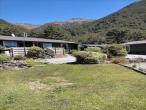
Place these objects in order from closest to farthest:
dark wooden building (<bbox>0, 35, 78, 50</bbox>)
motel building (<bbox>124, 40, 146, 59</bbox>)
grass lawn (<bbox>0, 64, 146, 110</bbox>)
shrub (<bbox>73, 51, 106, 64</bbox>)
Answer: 1. grass lawn (<bbox>0, 64, 146, 110</bbox>)
2. shrub (<bbox>73, 51, 106, 64</bbox>)
3. dark wooden building (<bbox>0, 35, 78, 50</bbox>)
4. motel building (<bbox>124, 40, 146, 59</bbox>)

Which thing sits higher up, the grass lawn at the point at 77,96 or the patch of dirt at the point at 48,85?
the grass lawn at the point at 77,96

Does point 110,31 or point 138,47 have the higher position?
point 110,31

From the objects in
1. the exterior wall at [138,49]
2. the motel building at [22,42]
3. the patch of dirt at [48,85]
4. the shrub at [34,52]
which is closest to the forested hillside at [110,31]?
the exterior wall at [138,49]

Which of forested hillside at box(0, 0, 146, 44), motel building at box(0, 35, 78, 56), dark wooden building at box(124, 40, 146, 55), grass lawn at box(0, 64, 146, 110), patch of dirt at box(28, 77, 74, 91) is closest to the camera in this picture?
grass lawn at box(0, 64, 146, 110)

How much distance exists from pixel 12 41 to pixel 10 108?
1160 inches

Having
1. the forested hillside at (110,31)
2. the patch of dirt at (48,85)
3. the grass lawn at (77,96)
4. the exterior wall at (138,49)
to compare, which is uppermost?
the forested hillside at (110,31)

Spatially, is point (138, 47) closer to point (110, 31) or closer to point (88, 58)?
point (88, 58)

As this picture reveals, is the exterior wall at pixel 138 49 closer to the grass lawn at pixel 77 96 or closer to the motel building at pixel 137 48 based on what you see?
the motel building at pixel 137 48

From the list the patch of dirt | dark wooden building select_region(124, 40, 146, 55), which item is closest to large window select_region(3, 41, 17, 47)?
the patch of dirt

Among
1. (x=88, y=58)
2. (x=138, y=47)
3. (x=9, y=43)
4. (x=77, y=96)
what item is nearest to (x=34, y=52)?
(x=9, y=43)

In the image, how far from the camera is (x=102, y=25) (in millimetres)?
176250

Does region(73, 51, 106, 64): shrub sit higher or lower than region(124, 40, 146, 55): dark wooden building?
higher

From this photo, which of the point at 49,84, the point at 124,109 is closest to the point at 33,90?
the point at 49,84

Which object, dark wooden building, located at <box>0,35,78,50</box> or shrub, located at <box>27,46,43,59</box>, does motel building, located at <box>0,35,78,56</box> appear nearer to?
dark wooden building, located at <box>0,35,78,50</box>
